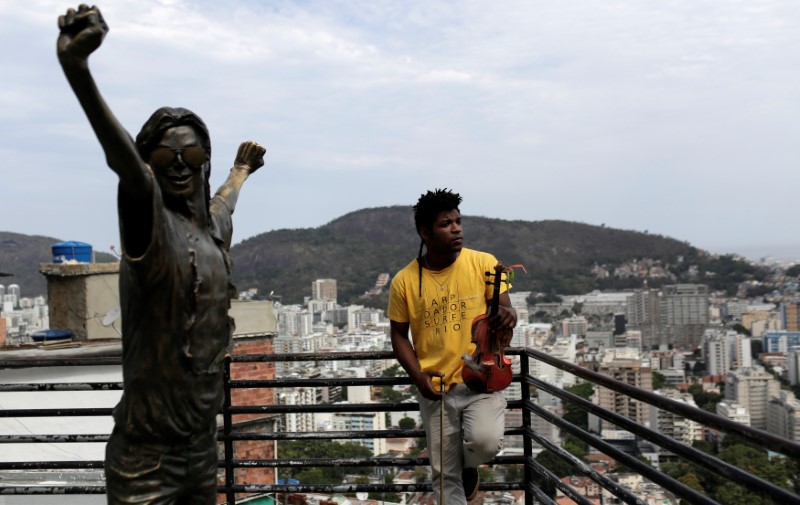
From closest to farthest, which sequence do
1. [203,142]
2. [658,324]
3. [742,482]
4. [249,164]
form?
1. [742,482]
2. [203,142]
3. [249,164]
4. [658,324]

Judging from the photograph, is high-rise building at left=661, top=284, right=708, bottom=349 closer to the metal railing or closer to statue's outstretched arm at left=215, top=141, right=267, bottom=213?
the metal railing

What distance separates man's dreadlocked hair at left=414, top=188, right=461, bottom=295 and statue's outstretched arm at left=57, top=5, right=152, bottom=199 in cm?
196

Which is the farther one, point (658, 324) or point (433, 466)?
point (658, 324)

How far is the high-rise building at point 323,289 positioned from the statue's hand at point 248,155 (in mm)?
101325

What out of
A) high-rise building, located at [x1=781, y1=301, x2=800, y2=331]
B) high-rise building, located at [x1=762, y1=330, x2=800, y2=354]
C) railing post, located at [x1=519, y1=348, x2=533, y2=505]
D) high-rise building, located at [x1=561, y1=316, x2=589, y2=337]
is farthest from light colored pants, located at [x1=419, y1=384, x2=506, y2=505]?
high-rise building, located at [x1=781, y1=301, x2=800, y2=331]

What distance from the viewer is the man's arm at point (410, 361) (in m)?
3.84

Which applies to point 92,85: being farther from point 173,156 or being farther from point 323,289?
point 323,289

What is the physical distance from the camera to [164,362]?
238 cm

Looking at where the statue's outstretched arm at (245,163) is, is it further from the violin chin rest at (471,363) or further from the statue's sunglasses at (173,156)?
the violin chin rest at (471,363)

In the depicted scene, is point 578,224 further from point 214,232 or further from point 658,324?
point 214,232

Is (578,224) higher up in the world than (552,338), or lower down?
higher up

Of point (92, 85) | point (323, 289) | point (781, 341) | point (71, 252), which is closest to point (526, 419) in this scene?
point (92, 85)

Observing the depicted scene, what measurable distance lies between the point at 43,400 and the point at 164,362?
9112mm

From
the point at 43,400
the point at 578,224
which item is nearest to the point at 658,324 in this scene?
the point at 578,224
